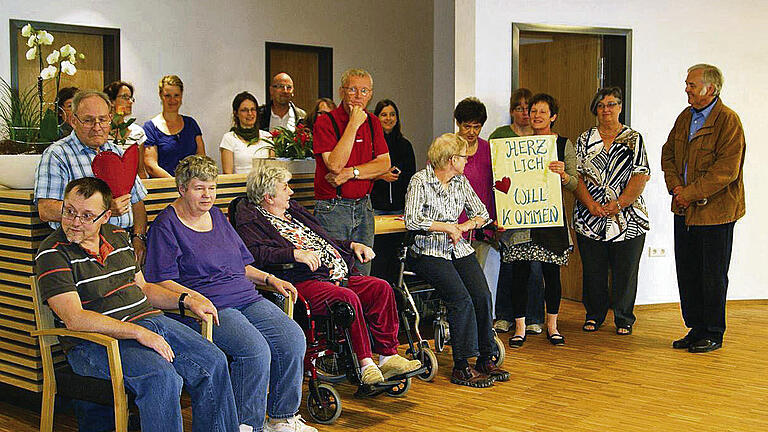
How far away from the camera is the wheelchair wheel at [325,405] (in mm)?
4219

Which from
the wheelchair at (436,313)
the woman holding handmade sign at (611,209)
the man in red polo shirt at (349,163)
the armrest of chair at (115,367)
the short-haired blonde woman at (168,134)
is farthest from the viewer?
the short-haired blonde woman at (168,134)

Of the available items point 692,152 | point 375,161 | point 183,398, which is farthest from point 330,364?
point 692,152

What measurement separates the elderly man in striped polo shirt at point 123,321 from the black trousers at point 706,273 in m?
3.44

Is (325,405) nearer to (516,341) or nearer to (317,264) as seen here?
(317,264)

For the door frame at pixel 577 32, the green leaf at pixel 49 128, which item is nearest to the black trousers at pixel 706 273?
the door frame at pixel 577 32

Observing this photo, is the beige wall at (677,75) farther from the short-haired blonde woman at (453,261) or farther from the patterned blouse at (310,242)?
the patterned blouse at (310,242)

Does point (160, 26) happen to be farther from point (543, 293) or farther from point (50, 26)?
point (543, 293)

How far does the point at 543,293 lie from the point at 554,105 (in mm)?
1292

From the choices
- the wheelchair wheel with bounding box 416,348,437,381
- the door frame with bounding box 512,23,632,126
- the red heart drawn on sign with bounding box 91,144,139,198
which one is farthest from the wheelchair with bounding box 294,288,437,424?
the door frame with bounding box 512,23,632,126

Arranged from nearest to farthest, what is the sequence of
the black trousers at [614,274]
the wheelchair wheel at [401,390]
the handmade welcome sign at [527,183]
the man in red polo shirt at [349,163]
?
the wheelchair wheel at [401,390] → the man in red polo shirt at [349,163] → the handmade welcome sign at [527,183] → the black trousers at [614,274]

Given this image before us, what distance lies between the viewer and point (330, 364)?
4.60m

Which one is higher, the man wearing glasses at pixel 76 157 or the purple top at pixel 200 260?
the man wearing glasses at pixel 76 157

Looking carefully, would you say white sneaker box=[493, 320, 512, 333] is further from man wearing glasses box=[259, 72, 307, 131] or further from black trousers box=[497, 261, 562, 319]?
man wearing glasses box=[259, 72, 307, 131]

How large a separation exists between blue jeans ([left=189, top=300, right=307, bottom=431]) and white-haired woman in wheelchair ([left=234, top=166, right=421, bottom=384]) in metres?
0.29
